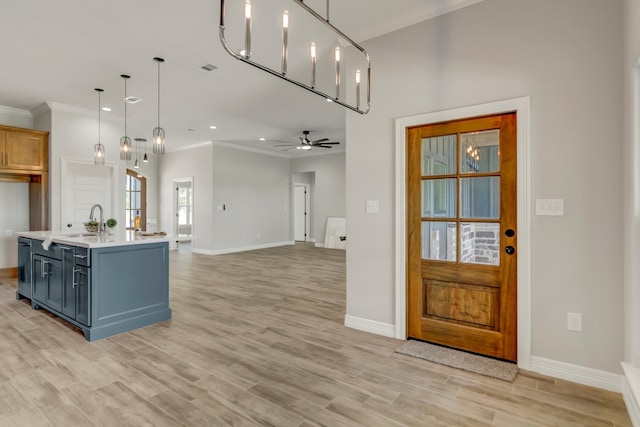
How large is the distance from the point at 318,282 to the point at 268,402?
3.53m

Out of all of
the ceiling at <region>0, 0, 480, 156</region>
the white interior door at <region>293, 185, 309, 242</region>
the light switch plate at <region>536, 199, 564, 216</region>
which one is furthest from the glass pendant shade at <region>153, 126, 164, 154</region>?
the white interior door at <region>293, 185, 309, 242</region>

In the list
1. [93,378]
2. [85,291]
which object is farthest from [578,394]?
[85,291]

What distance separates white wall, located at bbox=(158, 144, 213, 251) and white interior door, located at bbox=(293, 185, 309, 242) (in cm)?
422

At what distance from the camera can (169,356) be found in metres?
2.85

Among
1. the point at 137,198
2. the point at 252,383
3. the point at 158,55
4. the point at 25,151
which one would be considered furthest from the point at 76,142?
the point at 252,383

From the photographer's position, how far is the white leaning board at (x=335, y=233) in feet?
32.9

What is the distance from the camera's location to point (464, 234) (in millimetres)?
2873

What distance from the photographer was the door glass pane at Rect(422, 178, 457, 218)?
116 inches

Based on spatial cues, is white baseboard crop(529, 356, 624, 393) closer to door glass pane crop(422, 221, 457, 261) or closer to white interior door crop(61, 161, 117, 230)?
door glass pane crop(422, 221, 457, 261)

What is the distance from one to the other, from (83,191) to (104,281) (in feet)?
12.6

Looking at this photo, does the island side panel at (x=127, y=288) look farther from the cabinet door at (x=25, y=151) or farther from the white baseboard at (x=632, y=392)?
the white baseboard at (x=632, y=392)

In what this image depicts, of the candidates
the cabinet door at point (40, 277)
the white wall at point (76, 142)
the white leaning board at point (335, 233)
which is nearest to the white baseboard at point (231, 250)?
the white leaning board at point (335, 233)

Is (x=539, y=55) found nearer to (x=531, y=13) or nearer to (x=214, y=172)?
(x=531, y=13)

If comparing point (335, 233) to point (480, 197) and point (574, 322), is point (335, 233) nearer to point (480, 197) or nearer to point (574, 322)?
point (480, 197)
